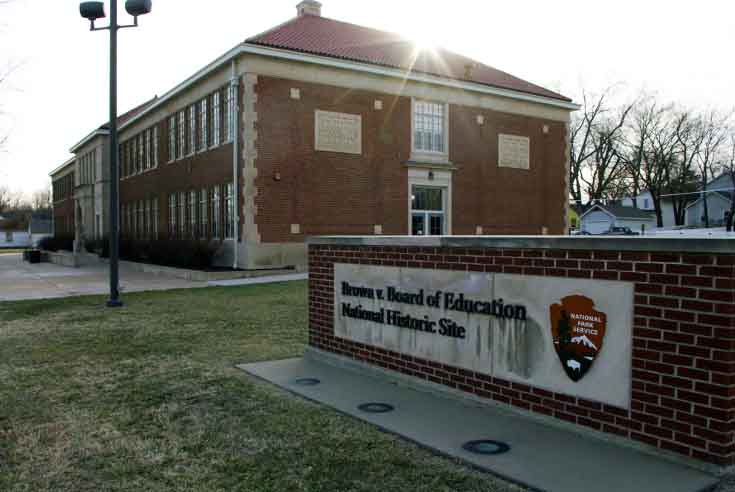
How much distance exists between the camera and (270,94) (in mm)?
24078

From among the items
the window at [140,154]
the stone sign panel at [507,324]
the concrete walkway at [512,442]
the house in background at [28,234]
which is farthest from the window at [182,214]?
the house in background at [28,234]

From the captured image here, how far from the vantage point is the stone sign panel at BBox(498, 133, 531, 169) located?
31.0 meters

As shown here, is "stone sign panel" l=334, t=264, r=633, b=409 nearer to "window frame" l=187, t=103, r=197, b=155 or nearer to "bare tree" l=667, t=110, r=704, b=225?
"window frame" l=187, t=103, r=197, b=155

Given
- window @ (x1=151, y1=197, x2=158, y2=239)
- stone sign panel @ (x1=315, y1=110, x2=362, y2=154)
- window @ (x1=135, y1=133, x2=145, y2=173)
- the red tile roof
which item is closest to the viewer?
stone sign panel @ (x1=315, y1=110, x2=362, y2=154)

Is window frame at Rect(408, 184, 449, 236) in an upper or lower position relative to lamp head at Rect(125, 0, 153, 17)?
lower

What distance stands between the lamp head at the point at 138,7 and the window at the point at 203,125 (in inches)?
564

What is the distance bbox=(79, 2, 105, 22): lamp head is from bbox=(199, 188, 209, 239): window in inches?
563

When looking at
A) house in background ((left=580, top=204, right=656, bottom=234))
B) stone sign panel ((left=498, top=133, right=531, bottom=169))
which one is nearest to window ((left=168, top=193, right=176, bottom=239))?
stone sign panel ((left=498, top=133, right=531, bottom=169))

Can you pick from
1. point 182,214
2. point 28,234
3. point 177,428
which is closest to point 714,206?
point 182,214

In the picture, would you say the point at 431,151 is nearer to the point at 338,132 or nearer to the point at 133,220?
the point at 338,132

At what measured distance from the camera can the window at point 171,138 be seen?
32844 mm

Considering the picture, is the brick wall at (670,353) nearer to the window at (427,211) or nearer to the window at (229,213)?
the window at (229,213)

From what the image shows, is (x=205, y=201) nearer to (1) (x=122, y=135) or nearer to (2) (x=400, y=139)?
(2) (x=400, y=139)

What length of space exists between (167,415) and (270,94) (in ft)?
64.9
